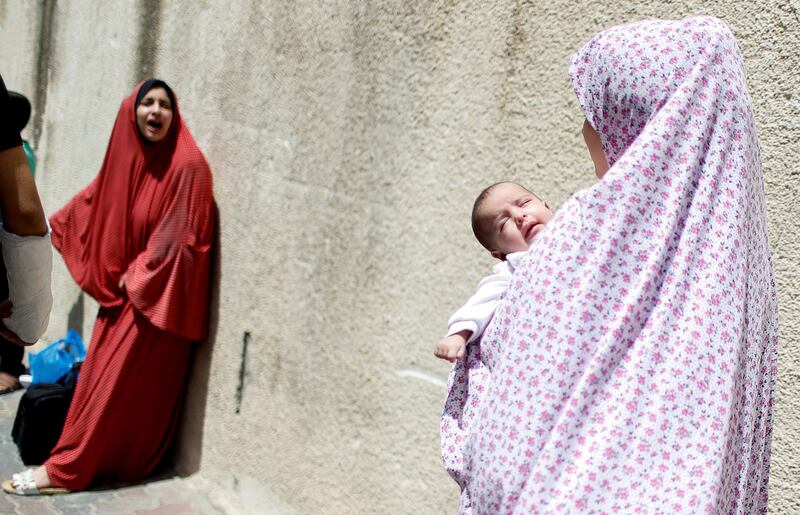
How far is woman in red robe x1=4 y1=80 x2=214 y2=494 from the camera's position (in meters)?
4.37

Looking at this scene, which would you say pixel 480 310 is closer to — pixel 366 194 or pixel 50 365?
pixel 366 194

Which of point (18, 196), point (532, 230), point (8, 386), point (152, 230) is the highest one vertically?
point (532, 230)

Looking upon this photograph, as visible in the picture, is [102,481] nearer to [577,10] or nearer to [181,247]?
[181,247]

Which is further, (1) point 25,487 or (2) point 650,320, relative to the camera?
(1) point 25,487

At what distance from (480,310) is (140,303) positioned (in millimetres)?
3047

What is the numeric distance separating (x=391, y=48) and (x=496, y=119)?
2.24 feet

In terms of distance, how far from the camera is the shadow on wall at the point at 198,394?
176 inches

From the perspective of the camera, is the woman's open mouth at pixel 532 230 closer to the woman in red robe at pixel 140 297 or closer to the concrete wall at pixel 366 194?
the concrete wall at pixel 366 194

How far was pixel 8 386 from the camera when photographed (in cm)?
574

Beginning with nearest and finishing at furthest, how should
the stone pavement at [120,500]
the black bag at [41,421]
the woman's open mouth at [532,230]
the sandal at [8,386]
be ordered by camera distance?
the woman's open mouth at [532,230], the stone pavement at [120,500], the black bag at [41,421], the sandal at [8,386]

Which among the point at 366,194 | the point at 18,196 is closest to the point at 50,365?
the point at 366,194

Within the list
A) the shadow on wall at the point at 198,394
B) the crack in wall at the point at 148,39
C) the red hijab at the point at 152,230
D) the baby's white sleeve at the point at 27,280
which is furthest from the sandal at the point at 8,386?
the baby's white sleeve at the point at 27,280

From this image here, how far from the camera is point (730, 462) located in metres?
1.52

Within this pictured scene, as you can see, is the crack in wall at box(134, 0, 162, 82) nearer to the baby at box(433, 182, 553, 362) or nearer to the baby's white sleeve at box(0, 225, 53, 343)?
the baby's white sleeve at box(0, 225, 53, 343)
